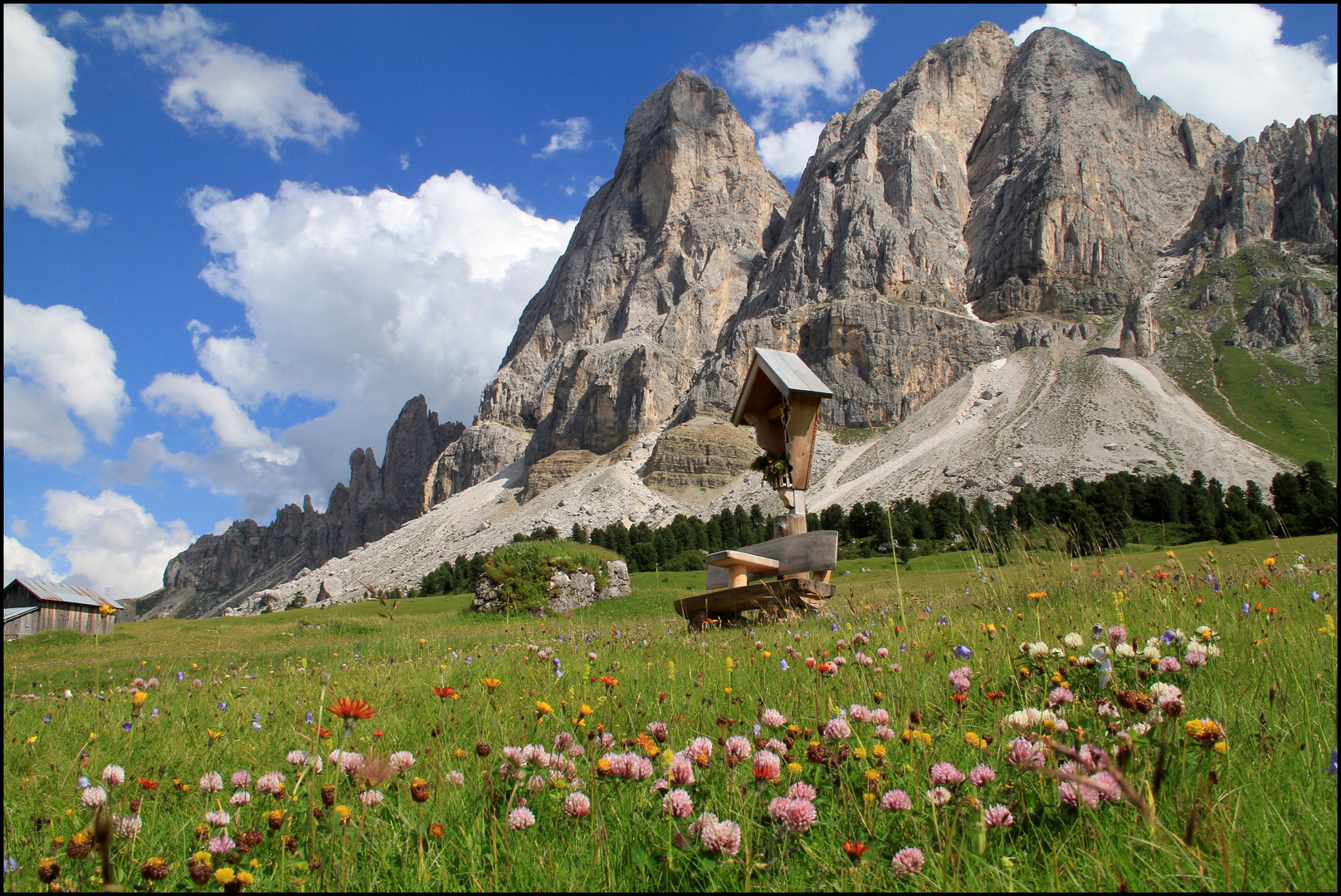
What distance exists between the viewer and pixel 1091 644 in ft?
10.5

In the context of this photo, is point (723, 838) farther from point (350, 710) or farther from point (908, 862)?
point (350, 710)

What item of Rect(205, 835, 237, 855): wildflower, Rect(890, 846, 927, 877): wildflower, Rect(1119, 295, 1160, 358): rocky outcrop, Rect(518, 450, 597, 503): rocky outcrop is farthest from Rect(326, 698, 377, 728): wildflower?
Rect(1119, 295, 1160, 358): rocky outcrop

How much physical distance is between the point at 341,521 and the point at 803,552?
574 feet

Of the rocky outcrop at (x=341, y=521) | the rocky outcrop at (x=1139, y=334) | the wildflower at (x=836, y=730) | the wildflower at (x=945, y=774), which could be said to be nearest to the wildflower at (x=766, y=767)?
the wildflower at (x=836, y=730)

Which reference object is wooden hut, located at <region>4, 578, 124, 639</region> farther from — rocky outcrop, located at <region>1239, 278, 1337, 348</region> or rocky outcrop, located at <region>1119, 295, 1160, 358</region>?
rocky outcrop, located at <region>1239, 278, 1337, 348</region>

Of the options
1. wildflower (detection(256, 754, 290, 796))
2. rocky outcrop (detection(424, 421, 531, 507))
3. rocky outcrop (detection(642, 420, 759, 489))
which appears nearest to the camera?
wildflower (detection(256, 754, 290, 796))

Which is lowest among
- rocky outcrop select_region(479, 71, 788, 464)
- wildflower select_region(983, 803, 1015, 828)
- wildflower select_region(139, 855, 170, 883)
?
wildflower select_region(983, 803, 1015, 828)

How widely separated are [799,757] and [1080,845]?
0.84m

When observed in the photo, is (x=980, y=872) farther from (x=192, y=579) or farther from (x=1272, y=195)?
(x=192, y=579)

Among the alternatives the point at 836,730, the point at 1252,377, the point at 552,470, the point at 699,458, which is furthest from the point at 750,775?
the point at 1252,377

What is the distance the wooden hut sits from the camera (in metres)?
19.7

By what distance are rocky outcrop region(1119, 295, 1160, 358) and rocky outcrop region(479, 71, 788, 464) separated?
212 ft

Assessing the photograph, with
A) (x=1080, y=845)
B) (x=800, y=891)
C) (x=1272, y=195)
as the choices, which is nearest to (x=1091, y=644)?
(x=1080, y=845)

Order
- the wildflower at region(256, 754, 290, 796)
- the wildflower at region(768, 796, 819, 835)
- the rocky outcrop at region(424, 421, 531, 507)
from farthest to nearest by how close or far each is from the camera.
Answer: the rocky outcrop at region(424, 421, 531, 507)
the wildflower at region(256, 754, 290, 796)
the wildflower at region(768, 796, 819, 835)
